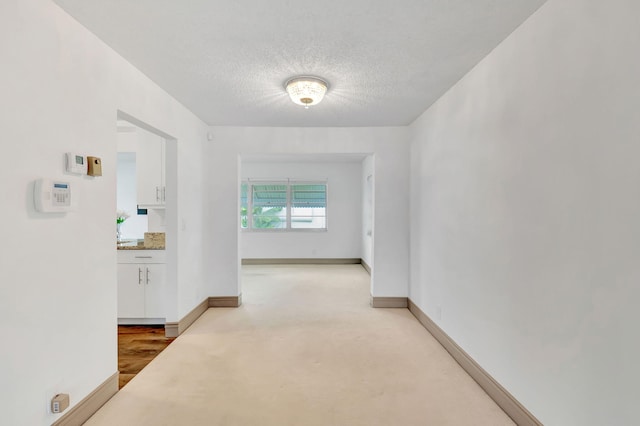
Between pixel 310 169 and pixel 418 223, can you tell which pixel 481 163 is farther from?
pixel 310 169

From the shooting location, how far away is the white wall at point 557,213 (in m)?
1.33

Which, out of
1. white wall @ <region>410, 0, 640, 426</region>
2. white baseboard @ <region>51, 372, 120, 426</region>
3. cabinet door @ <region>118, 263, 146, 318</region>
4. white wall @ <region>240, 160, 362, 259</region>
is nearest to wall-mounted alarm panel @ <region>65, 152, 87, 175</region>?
white baseboard @ <region>51, 372, 120, 426</region>

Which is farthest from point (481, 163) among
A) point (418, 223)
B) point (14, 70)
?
point (14, 70)

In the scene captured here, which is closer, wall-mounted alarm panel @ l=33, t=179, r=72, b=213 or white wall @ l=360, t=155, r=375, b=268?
wall-mounted alarm panel @ l=33, t=179, r=72, b=213

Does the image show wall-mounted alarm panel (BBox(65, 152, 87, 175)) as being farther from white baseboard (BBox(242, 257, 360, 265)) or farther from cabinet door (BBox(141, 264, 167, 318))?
white baseboard (BBox(242, 257, 360, 265))

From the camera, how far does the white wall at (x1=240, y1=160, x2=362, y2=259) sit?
7.75 metres

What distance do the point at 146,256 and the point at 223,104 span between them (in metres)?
1.93

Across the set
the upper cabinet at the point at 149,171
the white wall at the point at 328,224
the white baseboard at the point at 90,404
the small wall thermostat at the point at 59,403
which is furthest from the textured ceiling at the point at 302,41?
the white wall at the point at 328,224

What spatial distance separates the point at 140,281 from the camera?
359cm

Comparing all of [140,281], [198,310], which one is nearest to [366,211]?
[198,310]

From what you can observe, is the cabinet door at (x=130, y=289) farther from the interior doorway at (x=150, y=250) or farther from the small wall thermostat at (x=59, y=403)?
the small wall thermostat at (x=59, y=403)

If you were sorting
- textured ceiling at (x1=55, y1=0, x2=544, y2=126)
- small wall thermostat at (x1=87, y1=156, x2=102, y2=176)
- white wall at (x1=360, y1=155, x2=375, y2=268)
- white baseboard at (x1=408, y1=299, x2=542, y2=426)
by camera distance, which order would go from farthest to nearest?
white wall at (x1=360, y1=155, x2=375, y2=268) → small wall thermostat at (x1=87, y1=156, x2=102, y2=176) → white baseboard at (x1=408, y1=299, x2=542, y2=426) → textured ceiling at (x1=55, y1=0, x2=544, y2=126)

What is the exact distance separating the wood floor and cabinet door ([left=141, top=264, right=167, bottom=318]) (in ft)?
0.63

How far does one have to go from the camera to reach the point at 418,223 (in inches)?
156
